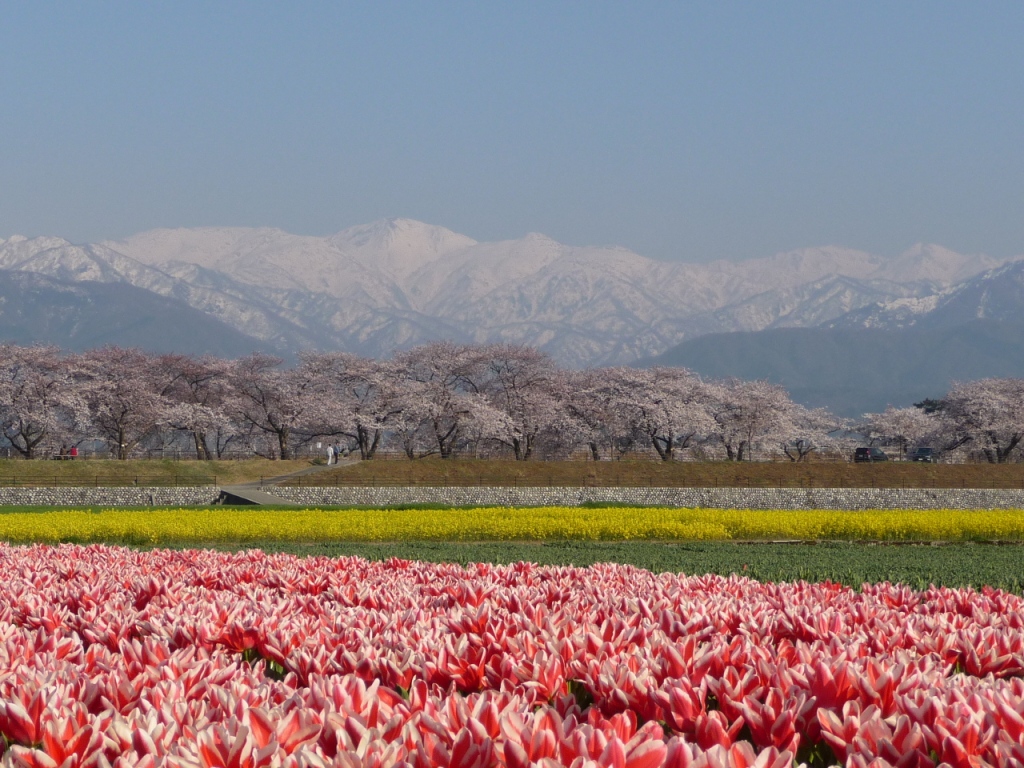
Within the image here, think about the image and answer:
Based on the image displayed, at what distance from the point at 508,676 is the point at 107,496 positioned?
3615 centimetres

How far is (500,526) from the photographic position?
24.8 meters

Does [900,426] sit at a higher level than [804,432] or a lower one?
lower

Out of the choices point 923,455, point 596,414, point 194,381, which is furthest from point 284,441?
point 923,455

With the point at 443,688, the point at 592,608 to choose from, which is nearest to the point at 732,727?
the point at 443,688

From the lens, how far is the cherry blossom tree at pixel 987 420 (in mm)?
71125

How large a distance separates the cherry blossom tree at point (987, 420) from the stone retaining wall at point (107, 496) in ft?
179

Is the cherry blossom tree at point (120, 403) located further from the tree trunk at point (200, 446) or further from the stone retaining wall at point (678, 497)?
the stone retaining wall at point (678, 497)

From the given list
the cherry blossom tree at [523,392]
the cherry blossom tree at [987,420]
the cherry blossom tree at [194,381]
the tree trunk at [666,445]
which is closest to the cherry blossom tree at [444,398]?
the cherry blossom tree at [523,392]

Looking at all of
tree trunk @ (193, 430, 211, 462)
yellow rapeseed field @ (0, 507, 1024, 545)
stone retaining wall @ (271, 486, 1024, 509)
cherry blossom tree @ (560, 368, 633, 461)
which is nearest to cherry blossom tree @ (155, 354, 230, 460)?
tree trunk @ (193, 430, 211, 462)

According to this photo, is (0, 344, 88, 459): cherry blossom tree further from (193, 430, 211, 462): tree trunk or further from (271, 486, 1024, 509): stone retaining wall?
(271, 486, 1024, 509): stone retaining wall

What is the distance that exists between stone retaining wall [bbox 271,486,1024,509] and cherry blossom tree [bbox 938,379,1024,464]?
99.5 ft

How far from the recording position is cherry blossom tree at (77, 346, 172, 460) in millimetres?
62469

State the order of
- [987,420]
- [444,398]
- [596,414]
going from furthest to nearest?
[987,420]
[596,414]
[444,398]

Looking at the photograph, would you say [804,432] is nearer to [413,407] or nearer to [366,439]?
[413,407]
